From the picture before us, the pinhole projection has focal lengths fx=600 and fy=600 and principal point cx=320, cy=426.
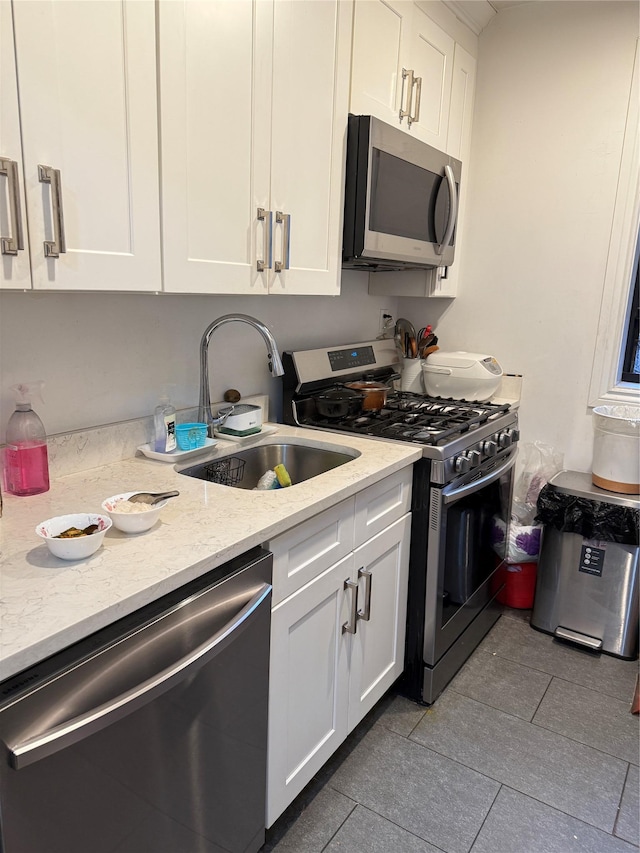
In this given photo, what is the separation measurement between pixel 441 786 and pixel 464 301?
6.78 feet

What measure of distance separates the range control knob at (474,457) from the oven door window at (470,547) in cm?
13

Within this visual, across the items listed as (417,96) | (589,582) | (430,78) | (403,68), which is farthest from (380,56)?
(589,582)

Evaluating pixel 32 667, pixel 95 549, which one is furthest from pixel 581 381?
pixel 32 667

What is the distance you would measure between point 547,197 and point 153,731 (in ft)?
8.47

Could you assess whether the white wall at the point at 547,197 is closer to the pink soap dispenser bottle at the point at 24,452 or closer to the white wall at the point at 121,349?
the white wall at the point at 121,349

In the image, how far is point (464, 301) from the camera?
9.61 ft

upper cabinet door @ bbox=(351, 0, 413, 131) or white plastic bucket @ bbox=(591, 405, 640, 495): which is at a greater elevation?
upper cabinet door @ bbox=(351, 0, 413, 131)

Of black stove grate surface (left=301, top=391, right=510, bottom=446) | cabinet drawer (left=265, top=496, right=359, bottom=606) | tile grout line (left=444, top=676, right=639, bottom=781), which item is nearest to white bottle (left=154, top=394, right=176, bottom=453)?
cabinet drawer (left=265, top=496, right=359, bottom=606)

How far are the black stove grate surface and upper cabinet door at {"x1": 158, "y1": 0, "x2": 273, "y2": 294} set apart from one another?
0.71 m

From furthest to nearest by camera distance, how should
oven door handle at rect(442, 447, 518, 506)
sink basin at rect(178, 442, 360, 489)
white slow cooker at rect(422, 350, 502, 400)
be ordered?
white slow cooker at rect(422, 350, 502, 400)
oven door handle at rect(442, 447, 518, 506)
sink basin at rect(178, 442, 360, 489)

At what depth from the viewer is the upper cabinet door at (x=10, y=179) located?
0.98 metres

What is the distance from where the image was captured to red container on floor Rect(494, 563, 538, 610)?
2736mm

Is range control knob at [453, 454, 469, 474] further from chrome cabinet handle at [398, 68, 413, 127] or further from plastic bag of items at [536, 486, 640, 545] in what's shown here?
chrome cabinet handle at [398, 68, 413, 127]

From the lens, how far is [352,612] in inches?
66.2
